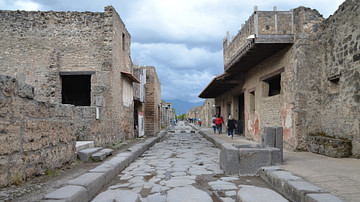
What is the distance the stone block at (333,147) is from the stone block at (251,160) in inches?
84.5

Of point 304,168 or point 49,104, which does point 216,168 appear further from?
point 49,104

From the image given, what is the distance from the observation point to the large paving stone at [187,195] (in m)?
3.51

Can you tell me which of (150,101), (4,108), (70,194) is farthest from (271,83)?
(4,108)

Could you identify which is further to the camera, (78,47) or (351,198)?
(78,47)

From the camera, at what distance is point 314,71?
7430 mm

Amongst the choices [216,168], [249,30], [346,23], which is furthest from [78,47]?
[346,23]

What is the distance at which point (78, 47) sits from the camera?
9.41 m

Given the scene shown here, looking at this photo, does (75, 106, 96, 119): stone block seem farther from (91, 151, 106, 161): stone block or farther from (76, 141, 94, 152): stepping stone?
(91, 151, 106, 161): stone block

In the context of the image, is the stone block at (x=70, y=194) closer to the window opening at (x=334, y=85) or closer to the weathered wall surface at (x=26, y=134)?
the weathered wall surface at (x=26, y=134)

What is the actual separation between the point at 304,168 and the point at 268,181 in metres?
0.93

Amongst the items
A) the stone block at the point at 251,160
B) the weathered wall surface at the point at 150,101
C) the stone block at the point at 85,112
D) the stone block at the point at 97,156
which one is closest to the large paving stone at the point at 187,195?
the stone block at the point at 251,160

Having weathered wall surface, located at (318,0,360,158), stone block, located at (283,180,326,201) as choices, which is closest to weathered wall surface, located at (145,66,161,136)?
weathered wall surface, located at (318,0,360,158)

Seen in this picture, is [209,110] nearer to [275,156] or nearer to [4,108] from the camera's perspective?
[275,156]

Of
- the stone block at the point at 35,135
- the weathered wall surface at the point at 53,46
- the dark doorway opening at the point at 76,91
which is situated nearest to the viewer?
the stone block at the point at 35,135
